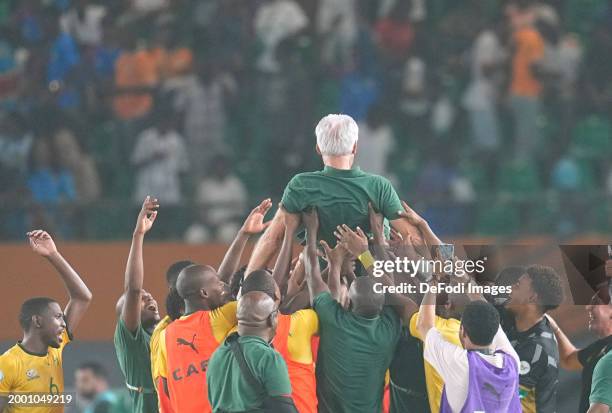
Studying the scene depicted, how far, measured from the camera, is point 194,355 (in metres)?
8.55

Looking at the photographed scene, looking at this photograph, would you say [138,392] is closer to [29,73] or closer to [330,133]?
[330,133]

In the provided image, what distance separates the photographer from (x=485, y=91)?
1611 cm

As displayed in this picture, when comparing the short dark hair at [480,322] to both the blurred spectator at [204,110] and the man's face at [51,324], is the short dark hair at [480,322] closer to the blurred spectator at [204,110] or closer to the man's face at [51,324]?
the man's face at [51,324]

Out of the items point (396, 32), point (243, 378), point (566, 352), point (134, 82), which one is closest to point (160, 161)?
point (134, 82)

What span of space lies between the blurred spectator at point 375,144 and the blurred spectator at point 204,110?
1.47 m

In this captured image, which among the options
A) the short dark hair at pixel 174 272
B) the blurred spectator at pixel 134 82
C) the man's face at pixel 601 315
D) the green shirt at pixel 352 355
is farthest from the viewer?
the blurred spectator at pixel 134 82

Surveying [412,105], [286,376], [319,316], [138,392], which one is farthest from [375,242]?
[412,105]

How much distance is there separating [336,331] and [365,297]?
0.26 metres

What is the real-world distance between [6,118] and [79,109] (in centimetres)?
78

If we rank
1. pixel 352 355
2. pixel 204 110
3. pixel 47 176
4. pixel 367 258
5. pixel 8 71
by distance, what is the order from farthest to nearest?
pixel 8 71 → pixel 204 110 → pixel 47 176 → pixel 367 258 → pixel 352 355

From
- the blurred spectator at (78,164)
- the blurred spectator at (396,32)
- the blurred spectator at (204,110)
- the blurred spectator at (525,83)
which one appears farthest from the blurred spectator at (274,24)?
the blurred spectator at (525,83)

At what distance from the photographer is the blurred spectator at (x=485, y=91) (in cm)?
1591

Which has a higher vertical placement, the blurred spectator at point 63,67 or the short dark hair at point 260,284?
the blurred spectator at point 63,67

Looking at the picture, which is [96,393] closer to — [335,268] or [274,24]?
[335,268]
